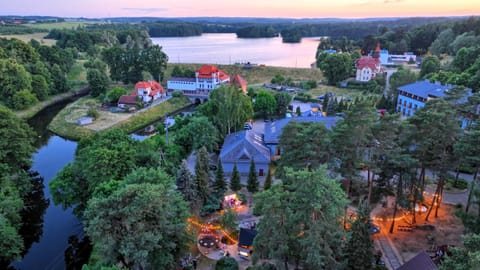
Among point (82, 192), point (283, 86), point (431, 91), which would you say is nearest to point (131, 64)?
point (283, 86)

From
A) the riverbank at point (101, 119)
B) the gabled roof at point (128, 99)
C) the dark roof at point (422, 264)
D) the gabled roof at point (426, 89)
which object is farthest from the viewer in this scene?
the gabled roof at point (128, 99)

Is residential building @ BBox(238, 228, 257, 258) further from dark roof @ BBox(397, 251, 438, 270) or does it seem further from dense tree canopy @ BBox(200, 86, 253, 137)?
dense tree canopy @ BBox(200, 86, 253, 137)

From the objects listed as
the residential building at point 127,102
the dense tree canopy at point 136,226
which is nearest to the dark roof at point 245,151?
the dense tree canopy at point 136,226

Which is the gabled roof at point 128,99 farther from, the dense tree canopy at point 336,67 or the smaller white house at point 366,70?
the smaller white house at point 366,70

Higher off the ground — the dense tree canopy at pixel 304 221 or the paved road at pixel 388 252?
the dense tree canopy at pixel 304 221

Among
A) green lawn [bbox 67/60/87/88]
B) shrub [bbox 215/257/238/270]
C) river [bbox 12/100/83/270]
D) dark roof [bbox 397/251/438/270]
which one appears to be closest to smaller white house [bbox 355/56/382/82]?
river [bbox 12/100/83/270]

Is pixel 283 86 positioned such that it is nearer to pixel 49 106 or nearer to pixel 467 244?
pixel 49 106

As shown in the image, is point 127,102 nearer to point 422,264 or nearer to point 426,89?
point 426,89

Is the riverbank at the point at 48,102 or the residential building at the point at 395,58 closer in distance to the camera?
the riverbank at the point at 48,102
